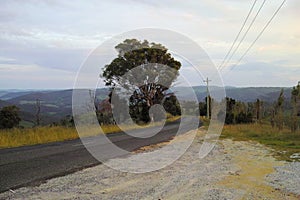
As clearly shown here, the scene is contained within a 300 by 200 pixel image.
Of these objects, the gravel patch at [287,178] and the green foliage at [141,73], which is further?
the green foliage at [141,73]

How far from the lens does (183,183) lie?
7430 mm

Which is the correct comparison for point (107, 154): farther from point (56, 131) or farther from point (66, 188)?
point (56, 131)

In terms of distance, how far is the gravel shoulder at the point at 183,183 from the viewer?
6375 millimetres

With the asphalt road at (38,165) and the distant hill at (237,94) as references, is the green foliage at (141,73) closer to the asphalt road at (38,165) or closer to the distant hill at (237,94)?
the distant hill at (237,94)

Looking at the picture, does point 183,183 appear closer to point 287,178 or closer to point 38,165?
point 287,178

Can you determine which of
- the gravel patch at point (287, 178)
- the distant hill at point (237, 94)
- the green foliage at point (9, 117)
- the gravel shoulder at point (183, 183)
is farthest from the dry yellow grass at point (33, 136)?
the gravel patch at point (287, 178)

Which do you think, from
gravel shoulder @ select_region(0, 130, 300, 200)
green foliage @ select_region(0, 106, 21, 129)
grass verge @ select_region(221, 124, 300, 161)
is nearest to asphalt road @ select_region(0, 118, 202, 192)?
gravel shoulder @ select_region(0, 130, 300, 200)

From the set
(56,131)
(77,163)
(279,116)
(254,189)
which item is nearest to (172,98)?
(279,116)

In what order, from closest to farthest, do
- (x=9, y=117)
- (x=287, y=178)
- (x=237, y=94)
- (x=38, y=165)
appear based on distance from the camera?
(x=287, y=178)
(x=38, y=165)
(x=9, y=117)
(x=237, y=94)

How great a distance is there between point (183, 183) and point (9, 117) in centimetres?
2658

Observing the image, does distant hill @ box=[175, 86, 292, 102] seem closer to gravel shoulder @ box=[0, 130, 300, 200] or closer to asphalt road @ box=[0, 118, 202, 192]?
asphalt road @ box=[0, 118, 202, 192]

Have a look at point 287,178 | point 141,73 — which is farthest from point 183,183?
point 141,73

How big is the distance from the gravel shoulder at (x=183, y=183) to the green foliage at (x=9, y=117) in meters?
22.9

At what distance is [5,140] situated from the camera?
16.2 metres
